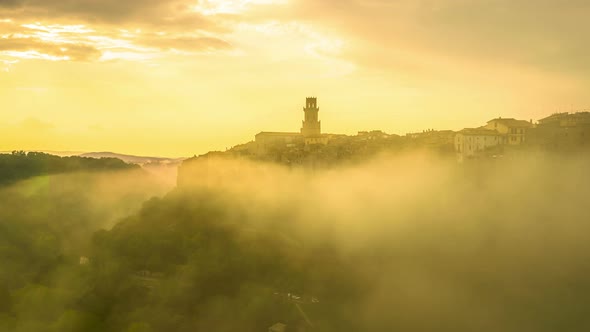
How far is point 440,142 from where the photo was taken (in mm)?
59094

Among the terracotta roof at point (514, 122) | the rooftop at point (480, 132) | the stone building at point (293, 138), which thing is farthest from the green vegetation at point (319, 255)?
the stone building at point (293, 138)

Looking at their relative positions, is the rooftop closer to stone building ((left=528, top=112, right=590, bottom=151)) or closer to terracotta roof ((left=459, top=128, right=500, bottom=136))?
terracotta roof ((left=459, top=128, right=500, bottom=136))

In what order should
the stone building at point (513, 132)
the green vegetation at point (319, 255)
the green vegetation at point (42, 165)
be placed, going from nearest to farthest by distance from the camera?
the green vegetation at point (319, 255) → the stone building at point (513, 132) → the green vegetation at point (42, 165)

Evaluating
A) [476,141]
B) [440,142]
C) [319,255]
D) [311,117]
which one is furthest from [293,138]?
[319,255]

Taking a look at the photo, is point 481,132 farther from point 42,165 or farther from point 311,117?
point 42,165

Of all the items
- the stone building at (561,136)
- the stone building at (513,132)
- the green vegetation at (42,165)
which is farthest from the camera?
the green vegetation at (42,165)

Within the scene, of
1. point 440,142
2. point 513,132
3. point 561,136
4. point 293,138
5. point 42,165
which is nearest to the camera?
point 513,132

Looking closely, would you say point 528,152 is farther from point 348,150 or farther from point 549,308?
point 549,308

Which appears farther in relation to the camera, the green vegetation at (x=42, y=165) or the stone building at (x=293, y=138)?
the green vegetation at (x=42, y=165)

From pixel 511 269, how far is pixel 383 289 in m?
9.94

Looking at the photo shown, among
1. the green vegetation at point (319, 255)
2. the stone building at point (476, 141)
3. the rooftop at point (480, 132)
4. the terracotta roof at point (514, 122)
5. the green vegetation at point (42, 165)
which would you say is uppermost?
the terracotta roof at point (514, 122)

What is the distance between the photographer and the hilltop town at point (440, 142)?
172 ft

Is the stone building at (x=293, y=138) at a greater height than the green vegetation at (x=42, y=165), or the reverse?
the stone building at (x=293, y=138)

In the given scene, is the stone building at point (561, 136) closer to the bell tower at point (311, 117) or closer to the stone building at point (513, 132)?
the stone building at point (513, 132)
